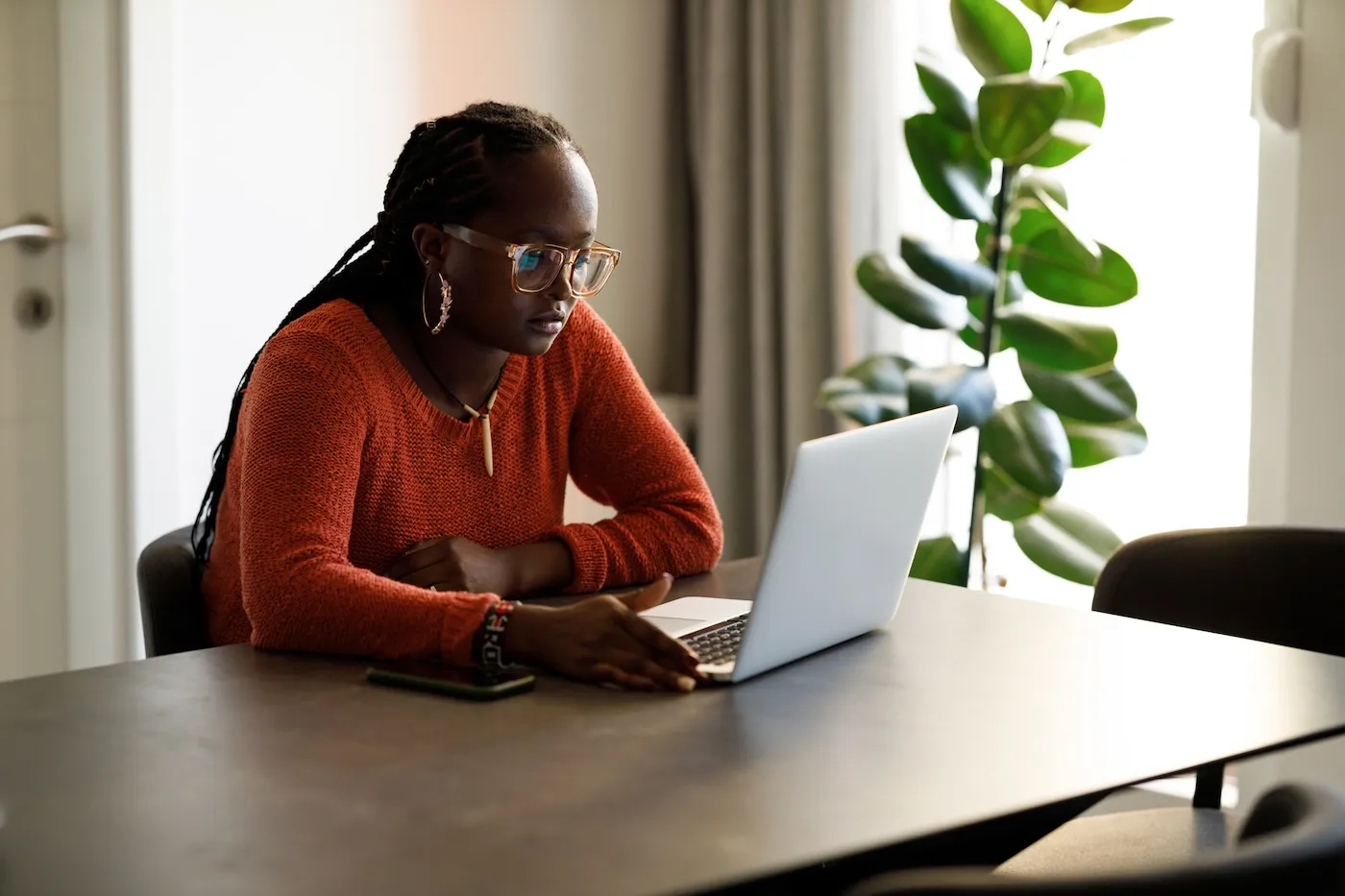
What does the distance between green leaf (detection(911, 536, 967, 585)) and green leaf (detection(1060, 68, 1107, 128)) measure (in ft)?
2.58

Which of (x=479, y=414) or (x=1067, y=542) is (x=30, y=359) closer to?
(x=479, y=414)

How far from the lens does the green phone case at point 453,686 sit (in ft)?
4.11

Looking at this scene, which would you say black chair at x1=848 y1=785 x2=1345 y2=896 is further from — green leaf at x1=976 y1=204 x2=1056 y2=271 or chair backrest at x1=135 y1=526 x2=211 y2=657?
green leaf at x1=976 y1=204 x2=1056 y2=271

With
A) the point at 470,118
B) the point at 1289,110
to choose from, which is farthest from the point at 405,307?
the point at 1289,110

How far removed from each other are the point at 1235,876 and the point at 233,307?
2.43 m

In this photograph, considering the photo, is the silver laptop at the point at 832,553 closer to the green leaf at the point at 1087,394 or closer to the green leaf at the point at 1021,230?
the green leaf at the point at 1087,394

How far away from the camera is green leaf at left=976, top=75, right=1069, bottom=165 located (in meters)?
2.46

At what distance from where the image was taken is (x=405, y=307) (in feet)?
5.95

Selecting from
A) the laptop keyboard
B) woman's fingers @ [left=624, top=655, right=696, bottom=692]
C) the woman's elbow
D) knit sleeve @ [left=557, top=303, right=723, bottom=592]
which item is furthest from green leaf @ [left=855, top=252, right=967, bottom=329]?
woman's fingers @ [left=624, top=655, right=696, bottom=692]

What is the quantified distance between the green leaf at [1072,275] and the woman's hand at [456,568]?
1346 millimetres

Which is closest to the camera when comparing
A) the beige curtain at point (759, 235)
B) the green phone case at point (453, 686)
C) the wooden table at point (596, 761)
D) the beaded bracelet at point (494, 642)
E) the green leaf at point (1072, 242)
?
the wooden table at point (596, 761)

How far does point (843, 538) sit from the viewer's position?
4.44 ft

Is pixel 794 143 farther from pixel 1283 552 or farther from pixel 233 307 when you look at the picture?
pixel 1283 552

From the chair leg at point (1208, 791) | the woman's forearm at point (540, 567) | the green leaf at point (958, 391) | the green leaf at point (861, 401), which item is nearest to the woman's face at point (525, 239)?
the woman's forearm at point (540, 567)
